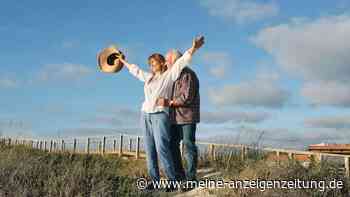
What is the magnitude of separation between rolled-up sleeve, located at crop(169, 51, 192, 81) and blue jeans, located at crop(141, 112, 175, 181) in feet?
1.91

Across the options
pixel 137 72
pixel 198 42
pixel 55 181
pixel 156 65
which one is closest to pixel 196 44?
pixel 198 42

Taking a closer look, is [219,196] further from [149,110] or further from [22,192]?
[22,192]

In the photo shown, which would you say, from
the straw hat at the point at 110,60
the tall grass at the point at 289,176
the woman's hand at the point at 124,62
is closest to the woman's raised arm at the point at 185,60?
the woman's hand at the point at 124,62

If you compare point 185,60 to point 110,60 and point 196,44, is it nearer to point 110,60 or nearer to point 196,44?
point 196,44

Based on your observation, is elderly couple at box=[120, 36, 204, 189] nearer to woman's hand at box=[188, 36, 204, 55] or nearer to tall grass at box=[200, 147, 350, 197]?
woman's hand at box=[188, 36, 204, 55]

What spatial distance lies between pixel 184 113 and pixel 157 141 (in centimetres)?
57

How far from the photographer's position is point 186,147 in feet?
27.3

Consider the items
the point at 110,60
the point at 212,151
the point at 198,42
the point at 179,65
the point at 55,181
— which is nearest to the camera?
the point at 55,181

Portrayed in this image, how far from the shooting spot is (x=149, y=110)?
27.0 feet

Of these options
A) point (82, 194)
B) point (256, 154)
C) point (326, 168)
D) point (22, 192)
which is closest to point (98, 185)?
point (82, 194)

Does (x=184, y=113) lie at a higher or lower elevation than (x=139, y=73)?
lower

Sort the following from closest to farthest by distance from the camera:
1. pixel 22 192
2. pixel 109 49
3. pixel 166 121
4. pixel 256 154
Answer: pixel 22 192, pixel 166 121, pixel 109 49, pixel 256 154

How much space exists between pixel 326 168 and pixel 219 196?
1.94 m

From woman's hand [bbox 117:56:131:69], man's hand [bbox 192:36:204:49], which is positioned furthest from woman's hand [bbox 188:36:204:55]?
woman's hand [bbox 117:56:131:69]
